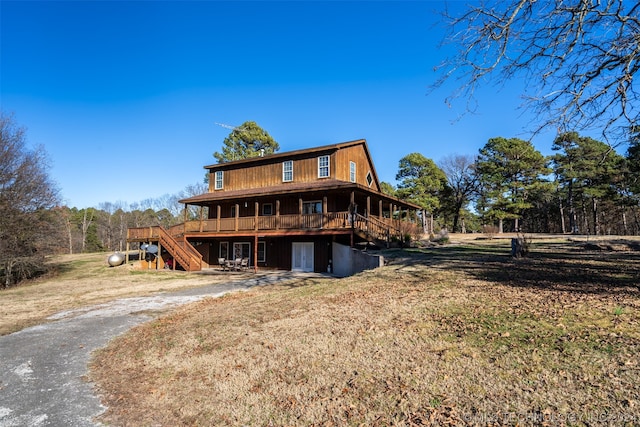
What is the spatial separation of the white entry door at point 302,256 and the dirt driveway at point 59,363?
11014 millimetres

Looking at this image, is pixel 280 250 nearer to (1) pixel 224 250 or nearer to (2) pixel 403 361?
(1) pixel 224 250

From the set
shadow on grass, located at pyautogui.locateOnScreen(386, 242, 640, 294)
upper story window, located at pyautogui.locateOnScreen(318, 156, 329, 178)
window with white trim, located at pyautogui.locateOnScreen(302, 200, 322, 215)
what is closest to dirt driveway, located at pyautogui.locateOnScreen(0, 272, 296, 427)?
shadow on grass, located at pyautogui.locateOnScreen(386, 242, 640, 294)

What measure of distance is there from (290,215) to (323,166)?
4417 mm

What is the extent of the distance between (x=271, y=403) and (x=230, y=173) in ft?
80.8

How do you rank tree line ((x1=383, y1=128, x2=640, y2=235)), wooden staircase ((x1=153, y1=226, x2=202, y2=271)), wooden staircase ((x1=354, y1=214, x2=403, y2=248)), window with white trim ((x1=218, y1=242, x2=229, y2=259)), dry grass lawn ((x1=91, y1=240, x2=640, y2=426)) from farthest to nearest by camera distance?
tree line ((x1=383, y1=128, x2=640, y2=235))
window with white trim ((x1=218, y1=242, x2=229, y2=259))
wooden staircase ((x1=153, y1=226, x2=202, y2=271))
wooden staircase ((x1=354, y1=214, x2=403, y2=248))
dry grass lawn ((x1=91, y1=240, x2=640, y2=426))

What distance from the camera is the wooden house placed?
66.5 ft

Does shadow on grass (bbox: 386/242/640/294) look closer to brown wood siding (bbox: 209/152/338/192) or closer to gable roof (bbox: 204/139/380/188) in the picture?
gable roof (bbox: 204/139/380/188)

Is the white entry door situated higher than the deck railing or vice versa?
the deck railing

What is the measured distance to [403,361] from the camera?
5035mm

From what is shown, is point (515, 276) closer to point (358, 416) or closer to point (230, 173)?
point (358, 416)

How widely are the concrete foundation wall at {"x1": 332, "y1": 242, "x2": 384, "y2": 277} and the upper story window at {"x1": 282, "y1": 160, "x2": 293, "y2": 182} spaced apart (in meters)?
6.48

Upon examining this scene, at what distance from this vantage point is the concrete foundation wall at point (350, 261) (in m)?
15.2

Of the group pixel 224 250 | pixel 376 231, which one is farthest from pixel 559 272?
pixel 224 250

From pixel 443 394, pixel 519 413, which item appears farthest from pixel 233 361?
pixel 519 413
